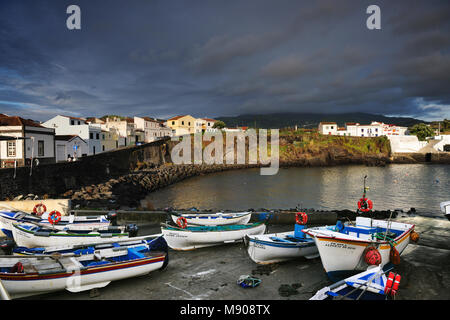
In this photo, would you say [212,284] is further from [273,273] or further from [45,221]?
[45,221]

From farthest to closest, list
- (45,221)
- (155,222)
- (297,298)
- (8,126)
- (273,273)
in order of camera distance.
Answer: (8,126)
(155,222)
(45,221)
(273,273)
(297,298)

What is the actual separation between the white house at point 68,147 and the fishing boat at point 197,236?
25.9m

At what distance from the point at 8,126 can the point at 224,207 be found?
2238 centimetres

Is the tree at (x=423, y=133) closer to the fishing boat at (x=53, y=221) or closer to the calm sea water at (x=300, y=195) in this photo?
the calm sea water at (x=300, y=195)

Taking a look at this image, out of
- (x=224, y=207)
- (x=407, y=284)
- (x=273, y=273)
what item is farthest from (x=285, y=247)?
(x=224, y=207)

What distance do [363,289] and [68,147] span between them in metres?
36.5

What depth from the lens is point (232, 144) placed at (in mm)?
76500

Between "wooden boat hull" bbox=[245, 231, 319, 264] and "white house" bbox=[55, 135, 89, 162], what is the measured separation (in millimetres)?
29381

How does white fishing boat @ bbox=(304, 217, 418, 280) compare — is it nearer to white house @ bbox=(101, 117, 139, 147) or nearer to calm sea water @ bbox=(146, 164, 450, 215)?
calm sea water @ bbox=(146, 164, 450, 215)

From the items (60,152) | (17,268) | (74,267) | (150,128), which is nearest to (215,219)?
(74,267)

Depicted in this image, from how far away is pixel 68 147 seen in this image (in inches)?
1350

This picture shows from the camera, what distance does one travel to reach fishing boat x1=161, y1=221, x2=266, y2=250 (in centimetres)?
1146

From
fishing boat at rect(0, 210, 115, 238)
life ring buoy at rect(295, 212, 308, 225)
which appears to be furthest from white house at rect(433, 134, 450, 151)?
fishing boat at rect(0, 210, 115, 238)

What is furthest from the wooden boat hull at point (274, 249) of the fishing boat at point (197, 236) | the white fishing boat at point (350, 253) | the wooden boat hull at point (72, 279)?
the wooden boat hull at point (72, 279)
